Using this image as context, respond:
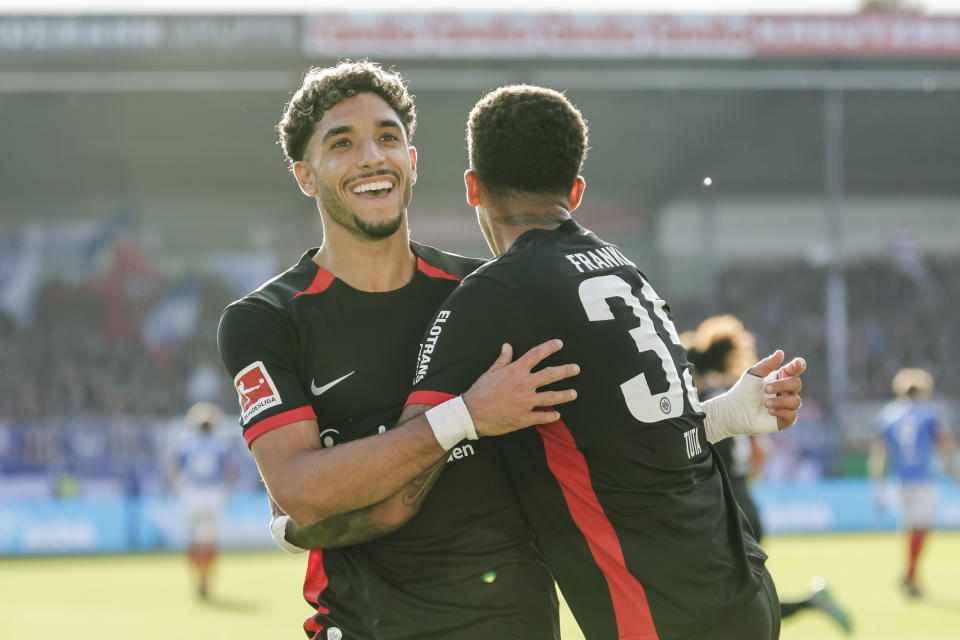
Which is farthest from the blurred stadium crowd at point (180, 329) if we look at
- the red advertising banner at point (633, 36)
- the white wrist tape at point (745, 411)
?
the white wrist tape at point (745, 411)

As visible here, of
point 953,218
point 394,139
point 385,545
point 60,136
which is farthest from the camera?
point 953,218

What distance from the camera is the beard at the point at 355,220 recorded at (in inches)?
129

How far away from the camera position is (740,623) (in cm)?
276

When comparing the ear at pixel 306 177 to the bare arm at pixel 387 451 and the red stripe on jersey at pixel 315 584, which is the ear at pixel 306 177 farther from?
the red stripe on jersey at pixel 315 584

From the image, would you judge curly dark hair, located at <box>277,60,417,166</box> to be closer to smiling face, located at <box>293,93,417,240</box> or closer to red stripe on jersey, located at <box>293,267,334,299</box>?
smiling face, located at <box>293,93,417,240</box>

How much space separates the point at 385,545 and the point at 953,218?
94.1 ft

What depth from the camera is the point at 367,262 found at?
3.33 m

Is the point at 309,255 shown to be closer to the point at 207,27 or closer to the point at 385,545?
the point at 385,545

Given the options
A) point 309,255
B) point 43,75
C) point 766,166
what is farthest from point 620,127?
point 309,255

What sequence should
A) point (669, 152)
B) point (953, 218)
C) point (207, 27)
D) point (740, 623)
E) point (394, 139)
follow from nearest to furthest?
point (740, 623) → point (394, 139) → point (207, 27) → point (669, 152) → point (953, 218)

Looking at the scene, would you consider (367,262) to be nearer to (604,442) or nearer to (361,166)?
(361,166)

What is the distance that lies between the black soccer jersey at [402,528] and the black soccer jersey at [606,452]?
22 cm

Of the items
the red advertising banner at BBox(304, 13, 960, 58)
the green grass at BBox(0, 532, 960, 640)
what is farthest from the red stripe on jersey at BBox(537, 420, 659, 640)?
the red advertising banner at BBox(304, 13, 960, 58)

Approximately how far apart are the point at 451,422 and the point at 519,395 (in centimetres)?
19
